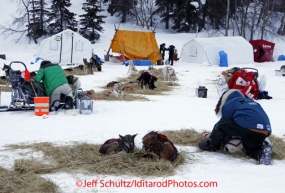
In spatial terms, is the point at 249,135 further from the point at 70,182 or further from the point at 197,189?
the point at 70,182

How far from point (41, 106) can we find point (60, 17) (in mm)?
28669

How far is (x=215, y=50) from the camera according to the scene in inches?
915

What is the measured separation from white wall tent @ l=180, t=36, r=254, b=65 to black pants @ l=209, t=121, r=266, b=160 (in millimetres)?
18422

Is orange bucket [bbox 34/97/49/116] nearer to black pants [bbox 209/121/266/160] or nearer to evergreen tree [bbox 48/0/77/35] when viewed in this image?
black pants [bbox 209/121/266/160]

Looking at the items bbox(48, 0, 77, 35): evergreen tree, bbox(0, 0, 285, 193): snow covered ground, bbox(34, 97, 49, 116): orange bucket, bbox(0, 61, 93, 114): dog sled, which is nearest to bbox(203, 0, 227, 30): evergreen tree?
bbox(48, 0, 77, 35): evergreen tree

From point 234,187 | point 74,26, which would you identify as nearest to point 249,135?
point 234,187

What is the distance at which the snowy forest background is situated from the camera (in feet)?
108

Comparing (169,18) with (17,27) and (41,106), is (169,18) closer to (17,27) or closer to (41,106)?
(17,27)

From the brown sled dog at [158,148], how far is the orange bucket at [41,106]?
327 cm

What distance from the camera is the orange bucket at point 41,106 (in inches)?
276

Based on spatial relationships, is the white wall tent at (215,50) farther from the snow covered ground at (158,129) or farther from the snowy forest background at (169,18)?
the snow covered ground at (158,129)

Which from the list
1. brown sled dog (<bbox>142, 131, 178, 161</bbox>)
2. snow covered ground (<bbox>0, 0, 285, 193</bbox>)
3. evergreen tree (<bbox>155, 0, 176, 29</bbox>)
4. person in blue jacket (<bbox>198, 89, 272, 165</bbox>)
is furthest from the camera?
evergreen tree (<bbox>155, 0, 176, 29</bbox>)

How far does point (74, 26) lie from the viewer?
113 feet

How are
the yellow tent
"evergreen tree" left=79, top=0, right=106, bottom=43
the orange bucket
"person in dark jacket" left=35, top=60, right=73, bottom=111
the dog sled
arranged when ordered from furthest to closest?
"evergreen tree" left=79, top=0, right=106, bottom=43, the yellow tent, "person in dark jacket" left=35, top=60, right=73, bottom=111, the dog sled, the orange bucket
